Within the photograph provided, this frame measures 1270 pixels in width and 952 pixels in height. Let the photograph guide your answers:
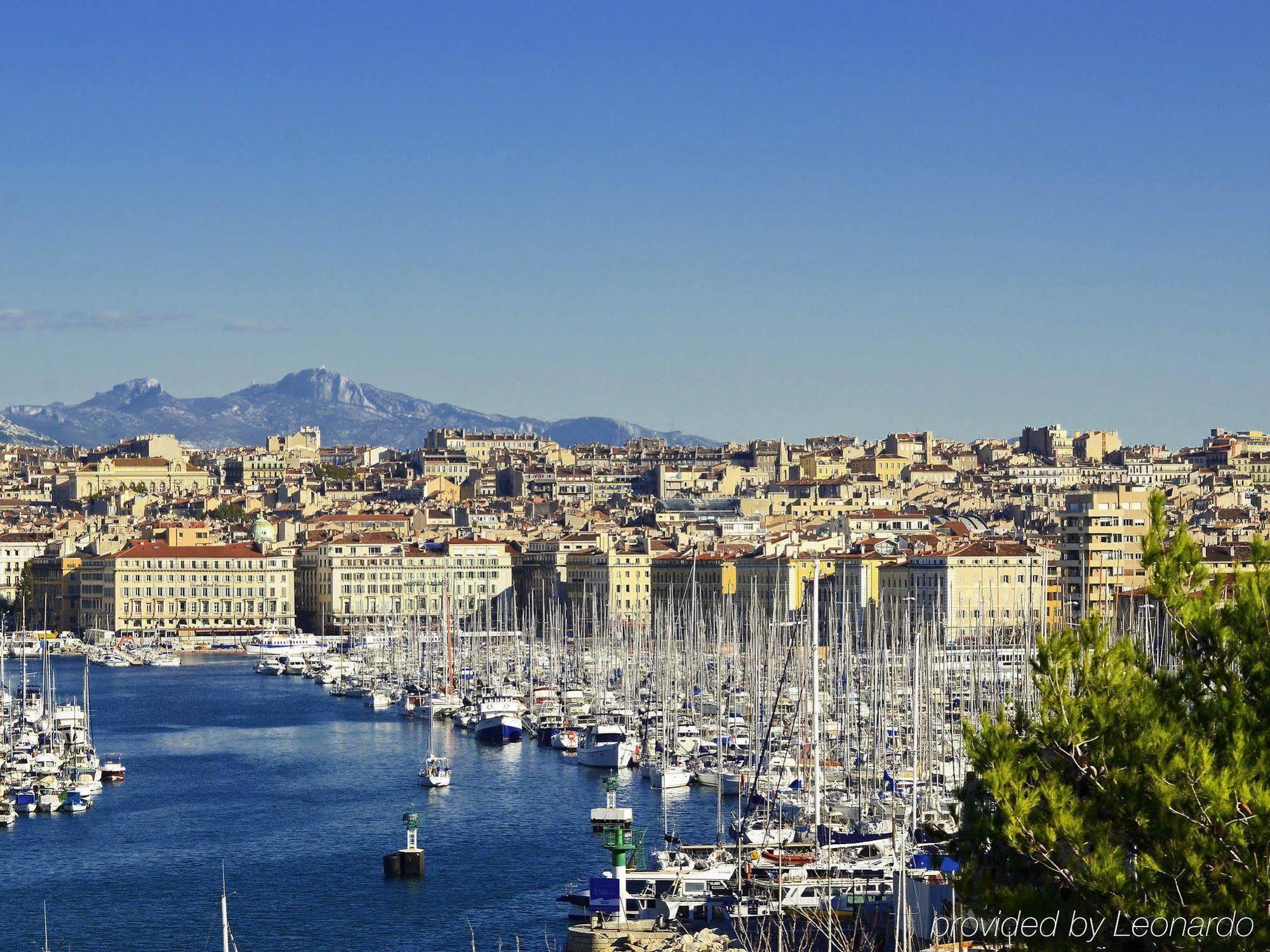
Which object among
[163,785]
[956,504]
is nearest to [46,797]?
[163,785]

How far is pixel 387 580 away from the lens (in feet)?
216

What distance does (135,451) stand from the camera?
110500mm

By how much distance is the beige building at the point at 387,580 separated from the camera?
6538 cm

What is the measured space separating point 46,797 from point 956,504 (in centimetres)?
6000

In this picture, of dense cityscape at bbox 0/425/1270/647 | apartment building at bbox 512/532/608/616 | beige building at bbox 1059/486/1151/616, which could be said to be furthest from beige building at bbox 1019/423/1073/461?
beige building at bbox 1059/486/1151/616

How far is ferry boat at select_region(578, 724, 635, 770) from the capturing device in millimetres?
30703

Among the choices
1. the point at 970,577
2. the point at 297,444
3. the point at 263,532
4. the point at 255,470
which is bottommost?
the point at 970,577

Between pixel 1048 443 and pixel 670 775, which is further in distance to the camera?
pixel 1048 443

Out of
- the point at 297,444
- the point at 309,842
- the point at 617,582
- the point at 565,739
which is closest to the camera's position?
the point at 309,842

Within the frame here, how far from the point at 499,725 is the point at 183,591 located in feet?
103

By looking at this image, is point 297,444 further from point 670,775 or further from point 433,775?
point 670,775

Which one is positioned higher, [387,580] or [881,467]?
[881,467]

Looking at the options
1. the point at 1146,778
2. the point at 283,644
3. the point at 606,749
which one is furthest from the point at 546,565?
the point at 1146,778

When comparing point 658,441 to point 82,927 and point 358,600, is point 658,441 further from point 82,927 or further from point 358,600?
A: point 82,927
